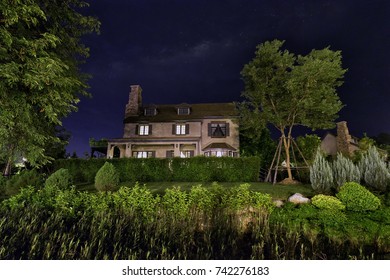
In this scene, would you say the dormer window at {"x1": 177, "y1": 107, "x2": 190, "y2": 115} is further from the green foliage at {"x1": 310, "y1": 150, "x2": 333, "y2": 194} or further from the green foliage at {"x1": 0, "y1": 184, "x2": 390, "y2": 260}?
the green foliage at {"x1": 0, "y1": 184, "x2": 390, "y2": 260}

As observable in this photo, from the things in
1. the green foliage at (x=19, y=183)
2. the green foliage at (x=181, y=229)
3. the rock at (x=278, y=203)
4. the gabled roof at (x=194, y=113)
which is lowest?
the green foliage at (x=181, y=229)

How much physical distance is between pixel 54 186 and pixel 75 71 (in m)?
5.06

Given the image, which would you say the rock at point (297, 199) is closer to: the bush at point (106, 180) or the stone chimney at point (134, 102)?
the bush at point (106, 180)

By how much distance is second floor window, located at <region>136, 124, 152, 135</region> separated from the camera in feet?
88.4

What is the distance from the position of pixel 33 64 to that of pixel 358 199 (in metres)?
11.3

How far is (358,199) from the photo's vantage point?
25.8 feet

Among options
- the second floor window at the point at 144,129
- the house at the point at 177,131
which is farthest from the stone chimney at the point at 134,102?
the second floor window at the point at 144,129

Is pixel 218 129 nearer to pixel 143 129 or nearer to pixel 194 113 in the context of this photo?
pixel 194 113

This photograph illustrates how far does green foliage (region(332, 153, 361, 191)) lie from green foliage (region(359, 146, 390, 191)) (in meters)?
0.41

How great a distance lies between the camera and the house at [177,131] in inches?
989

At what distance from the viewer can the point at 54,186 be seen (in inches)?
380

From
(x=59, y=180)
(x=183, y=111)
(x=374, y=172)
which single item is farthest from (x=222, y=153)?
(x=59, y=180)

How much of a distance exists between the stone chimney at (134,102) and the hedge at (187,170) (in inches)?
482
